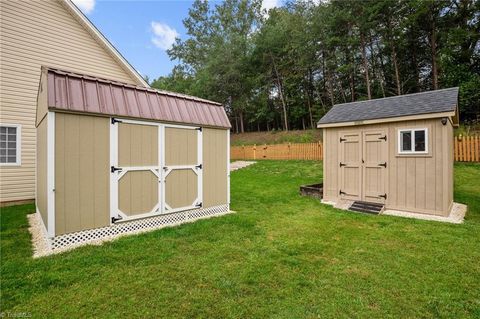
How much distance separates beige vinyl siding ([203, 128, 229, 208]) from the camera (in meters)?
5.83

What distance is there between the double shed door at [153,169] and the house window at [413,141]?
496cm

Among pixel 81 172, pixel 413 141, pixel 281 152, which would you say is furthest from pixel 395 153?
pixel 281 152

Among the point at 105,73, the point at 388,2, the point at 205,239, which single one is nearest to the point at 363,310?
the point at 205,239

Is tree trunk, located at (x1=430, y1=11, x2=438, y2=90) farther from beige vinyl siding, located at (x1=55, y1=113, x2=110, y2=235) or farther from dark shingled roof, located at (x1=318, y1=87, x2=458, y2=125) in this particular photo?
beige vinyl siding, located at (x1=55, y1=113, x2=110, y2=235)

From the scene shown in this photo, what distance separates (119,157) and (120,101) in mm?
1040

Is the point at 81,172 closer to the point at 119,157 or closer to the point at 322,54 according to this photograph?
the point at 119,157

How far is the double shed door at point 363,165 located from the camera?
6.36m

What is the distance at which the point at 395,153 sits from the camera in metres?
6.13

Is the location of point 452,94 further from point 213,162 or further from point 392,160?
point 213,162

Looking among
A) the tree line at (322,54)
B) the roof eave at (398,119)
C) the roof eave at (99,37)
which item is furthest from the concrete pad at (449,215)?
the tree line at (322,54)

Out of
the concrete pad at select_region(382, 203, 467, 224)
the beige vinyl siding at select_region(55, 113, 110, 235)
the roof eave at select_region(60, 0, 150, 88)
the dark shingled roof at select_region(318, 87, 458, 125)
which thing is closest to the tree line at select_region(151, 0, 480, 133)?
the dark shingled roof at select_region(318, 87, 458, 125)

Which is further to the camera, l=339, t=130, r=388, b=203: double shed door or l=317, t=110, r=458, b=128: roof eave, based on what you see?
l=339, t=130, r=388, b=203: double shed door

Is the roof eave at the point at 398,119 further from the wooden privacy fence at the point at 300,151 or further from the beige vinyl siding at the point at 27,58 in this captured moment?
the beige vinyl siding at the point at 27,58

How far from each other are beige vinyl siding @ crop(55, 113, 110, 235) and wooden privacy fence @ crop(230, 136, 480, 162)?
13533 mm
